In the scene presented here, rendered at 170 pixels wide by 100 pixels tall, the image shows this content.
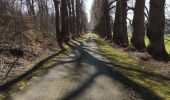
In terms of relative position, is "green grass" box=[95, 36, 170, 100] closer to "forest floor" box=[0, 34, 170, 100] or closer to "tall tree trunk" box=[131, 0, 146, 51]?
"forest floor" box=[0, 34, 170, 100]

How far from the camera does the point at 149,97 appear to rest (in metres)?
9.81

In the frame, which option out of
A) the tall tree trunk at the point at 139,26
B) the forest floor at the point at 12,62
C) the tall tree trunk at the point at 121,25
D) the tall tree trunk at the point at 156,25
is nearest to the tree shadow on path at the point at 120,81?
the forest floor at the point at 12,62

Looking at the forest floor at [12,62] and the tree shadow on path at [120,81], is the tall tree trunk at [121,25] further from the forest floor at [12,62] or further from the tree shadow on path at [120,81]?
the tree shadow on path at [120,81]

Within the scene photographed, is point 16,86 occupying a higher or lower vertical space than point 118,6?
lower

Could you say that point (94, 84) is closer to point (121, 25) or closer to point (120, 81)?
point (120, 81)

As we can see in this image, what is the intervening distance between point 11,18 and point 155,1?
9.25 meters

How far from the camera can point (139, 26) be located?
28.1m

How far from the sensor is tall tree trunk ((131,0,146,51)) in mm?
27573

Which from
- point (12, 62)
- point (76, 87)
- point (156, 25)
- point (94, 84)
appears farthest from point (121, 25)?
point (76, 87)

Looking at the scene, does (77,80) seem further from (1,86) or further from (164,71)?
(164,71)

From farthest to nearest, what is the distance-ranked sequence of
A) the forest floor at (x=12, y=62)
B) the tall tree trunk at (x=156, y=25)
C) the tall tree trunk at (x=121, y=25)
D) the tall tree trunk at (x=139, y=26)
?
the tall tree trunk at (x=121, y=25) < the tall tree trunk at (x=139, y=26) < the tall tree trunk at (x=156, y=25) < the forest floor at (x=12, y=62)

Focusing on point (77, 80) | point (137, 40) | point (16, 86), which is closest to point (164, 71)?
point (77, 80)

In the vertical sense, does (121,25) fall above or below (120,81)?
above

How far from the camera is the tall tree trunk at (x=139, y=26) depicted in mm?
27573
